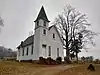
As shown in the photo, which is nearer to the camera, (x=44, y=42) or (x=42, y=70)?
(x=42, y=70)

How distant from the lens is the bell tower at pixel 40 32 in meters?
26.5

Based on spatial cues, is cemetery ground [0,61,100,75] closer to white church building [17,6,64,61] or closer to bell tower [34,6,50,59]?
bell tower [34,6,50,59]

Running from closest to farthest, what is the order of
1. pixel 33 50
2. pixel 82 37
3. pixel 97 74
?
pixel 97 74, pixel 33 50, pixel 82 37

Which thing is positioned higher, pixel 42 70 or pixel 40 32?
pixel 40 32

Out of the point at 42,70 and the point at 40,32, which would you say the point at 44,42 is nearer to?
the point at 40,32

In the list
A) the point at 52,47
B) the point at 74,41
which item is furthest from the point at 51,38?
the point at 74,41

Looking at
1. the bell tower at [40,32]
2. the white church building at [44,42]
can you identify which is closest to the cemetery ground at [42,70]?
the bell tower at [40,32]

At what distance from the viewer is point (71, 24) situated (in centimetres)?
3338

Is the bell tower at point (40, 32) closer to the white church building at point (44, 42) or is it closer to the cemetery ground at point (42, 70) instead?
the white church building at point (44, 42)

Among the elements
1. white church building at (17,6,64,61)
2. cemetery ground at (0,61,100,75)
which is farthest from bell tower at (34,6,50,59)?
cemetery ground at (0,61,100,75)

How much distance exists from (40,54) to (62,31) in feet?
34.4

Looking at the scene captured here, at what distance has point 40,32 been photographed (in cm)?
2716

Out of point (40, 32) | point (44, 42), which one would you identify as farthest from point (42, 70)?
point (40, 32)

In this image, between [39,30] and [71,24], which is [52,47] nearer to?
[39,30]
